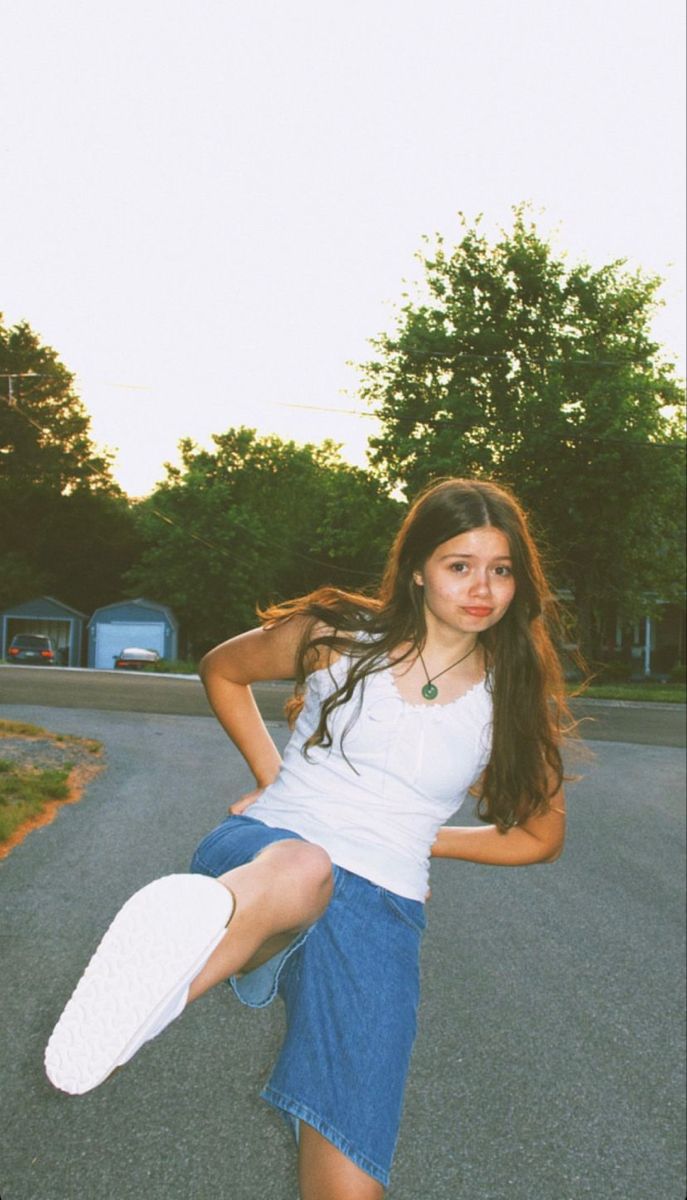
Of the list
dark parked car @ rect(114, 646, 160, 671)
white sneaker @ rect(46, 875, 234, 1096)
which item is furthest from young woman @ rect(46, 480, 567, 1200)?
dark parked car @ rect(114, 646, 160, 671)

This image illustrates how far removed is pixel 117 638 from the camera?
5.60 feet

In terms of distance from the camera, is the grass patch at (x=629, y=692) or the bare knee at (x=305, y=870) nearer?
the bare knee at (x=305, y=870)

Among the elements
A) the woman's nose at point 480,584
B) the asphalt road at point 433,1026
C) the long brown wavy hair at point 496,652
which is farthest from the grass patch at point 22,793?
the woman's nose at point 480,584

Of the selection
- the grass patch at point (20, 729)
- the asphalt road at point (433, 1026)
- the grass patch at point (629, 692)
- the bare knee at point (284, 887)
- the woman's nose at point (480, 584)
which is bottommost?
the asphalt road at point (433, 1026)

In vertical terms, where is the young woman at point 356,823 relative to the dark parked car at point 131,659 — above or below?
below

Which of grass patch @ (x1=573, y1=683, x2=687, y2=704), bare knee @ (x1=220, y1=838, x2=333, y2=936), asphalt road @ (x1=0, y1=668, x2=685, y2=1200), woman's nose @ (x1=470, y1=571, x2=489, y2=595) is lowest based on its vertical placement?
asphalt road @ (x1=0, y1=668, x2=685, y2=1200)

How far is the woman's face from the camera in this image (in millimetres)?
1802

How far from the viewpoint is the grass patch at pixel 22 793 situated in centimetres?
135

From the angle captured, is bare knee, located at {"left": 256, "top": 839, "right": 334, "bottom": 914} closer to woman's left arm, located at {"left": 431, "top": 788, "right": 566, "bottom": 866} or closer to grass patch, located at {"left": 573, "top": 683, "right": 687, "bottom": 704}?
woman's left arm, located at {"left": 431, "top": 788, "right": 566, "bottom": 866}

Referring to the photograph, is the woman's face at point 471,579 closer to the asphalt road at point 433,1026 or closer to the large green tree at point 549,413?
the large green tree at point 549,413

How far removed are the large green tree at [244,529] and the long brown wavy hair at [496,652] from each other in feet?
0.30

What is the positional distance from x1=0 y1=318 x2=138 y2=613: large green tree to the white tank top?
502 mm

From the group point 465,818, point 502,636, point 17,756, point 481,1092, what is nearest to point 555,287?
point 502,636

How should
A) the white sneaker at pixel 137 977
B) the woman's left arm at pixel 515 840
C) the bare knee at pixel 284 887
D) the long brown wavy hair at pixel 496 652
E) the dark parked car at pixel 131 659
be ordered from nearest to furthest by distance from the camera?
the white sneaker at pixel 137 977
the bare knee at pixel 284 887
the dark parked car at pixel 131 659
the long brown wavy hair at pixel 496 652
the woman's left arm at pixel 515 840
